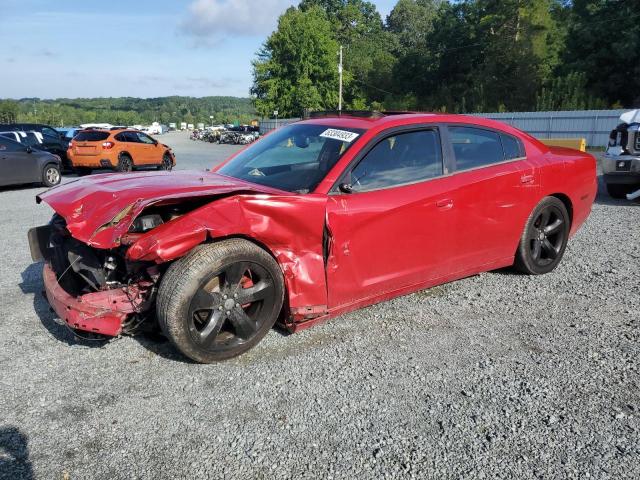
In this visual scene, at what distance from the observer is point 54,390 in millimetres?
3023

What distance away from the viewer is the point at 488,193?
427 centimetres

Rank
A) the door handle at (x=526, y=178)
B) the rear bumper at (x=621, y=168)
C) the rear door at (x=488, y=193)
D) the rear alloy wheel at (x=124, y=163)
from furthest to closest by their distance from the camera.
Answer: the rear alloy wheel at (x=124, y=163) < the rear bumper at (x=621, y=168) < the door handle at (x=526, y=178) < the rear door at (x=488, y=193)

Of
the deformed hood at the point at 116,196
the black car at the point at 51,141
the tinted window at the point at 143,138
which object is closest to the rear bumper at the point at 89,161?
the black car at the point at 51,141

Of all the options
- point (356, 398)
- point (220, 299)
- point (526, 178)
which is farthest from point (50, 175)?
point (356, 398)

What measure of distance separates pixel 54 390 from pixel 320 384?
5.13 feet

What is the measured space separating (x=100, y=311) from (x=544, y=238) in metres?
3.97

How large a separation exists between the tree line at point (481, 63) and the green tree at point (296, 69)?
0.38 feet

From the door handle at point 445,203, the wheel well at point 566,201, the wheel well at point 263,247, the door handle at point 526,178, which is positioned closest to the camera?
the wheel well at point 263,247

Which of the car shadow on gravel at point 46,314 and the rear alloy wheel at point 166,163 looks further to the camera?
the rear alloy wheel at point 166,163

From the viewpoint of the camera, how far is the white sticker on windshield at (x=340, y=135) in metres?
3.82

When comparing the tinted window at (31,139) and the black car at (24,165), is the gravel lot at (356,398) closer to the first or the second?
the black car at (24,165)

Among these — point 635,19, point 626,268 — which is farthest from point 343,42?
point 626,268

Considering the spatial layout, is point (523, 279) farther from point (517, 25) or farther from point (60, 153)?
point (517, 25)

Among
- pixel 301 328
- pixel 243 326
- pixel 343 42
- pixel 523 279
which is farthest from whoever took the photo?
pixel 343 42
